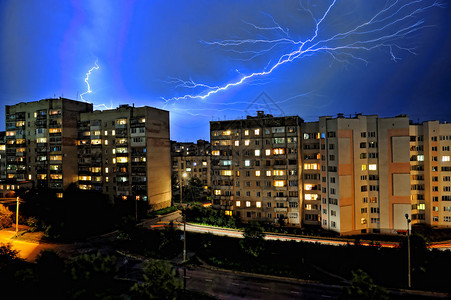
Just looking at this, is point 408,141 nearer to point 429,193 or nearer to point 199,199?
point 429,193

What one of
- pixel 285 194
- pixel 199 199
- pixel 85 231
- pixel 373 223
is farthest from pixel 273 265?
pixel 199 199

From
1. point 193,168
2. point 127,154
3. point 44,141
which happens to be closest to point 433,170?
point 193,168

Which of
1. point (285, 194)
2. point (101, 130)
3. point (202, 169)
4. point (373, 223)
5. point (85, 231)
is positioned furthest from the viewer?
point (202, 169)

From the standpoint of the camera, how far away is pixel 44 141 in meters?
72.2

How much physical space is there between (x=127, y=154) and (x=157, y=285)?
169ft

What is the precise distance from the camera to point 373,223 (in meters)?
50.5

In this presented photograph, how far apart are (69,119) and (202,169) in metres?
42.2

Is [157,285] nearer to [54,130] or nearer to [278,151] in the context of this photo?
[278,151]

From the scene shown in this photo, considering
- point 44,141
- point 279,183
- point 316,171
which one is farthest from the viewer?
point 44,141

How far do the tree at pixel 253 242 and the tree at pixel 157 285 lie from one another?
1776cm

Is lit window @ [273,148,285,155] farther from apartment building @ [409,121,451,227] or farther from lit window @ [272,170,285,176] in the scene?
apartment building @ [409,121,451,227]

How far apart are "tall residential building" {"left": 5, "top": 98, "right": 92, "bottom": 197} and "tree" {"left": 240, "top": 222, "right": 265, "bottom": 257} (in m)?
56.4

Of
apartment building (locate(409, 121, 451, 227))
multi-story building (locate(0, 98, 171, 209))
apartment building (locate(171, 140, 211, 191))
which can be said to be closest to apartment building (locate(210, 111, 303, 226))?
multi-story building (locate(0, 98, 171, 209))

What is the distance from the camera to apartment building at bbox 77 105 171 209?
65.0 m
